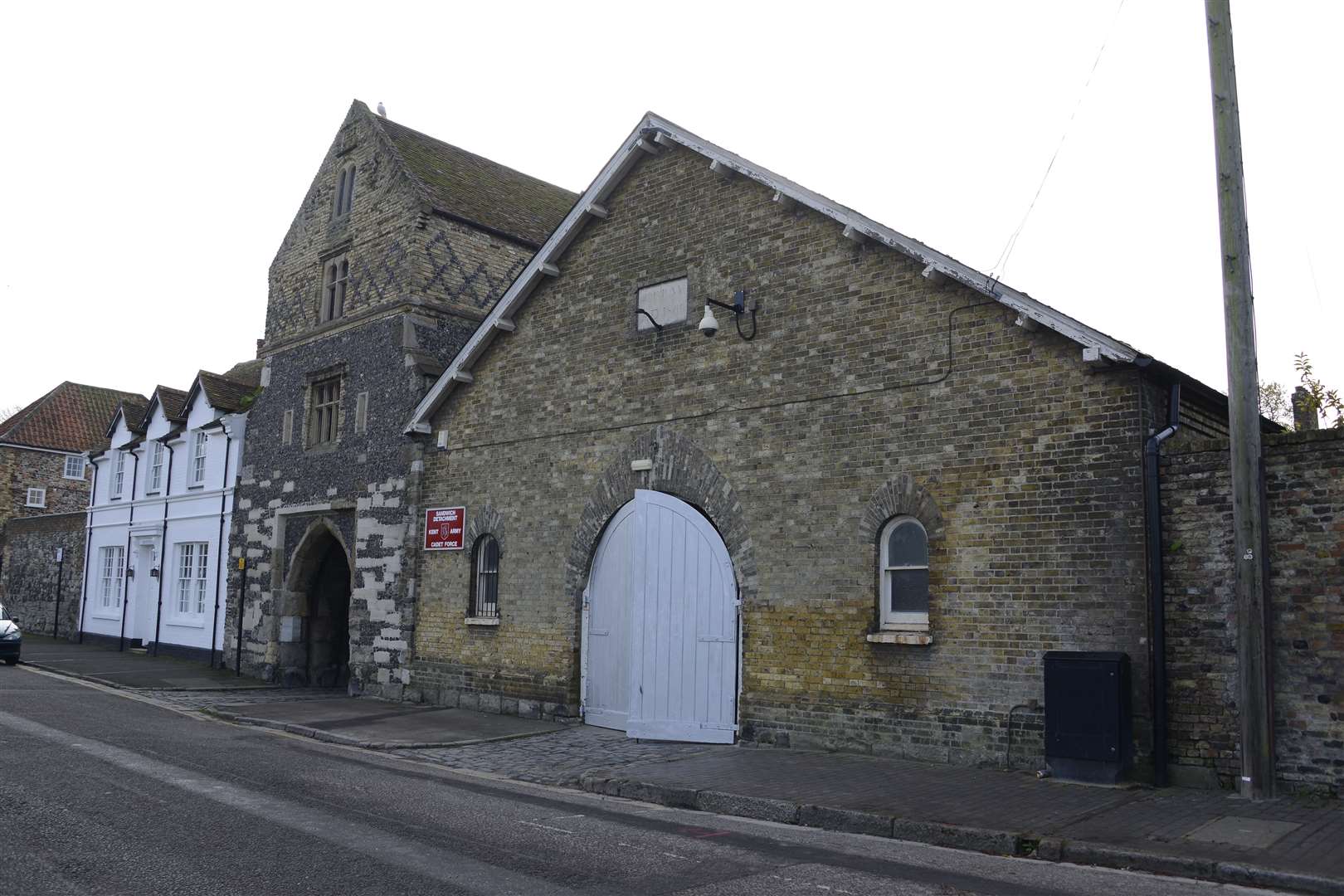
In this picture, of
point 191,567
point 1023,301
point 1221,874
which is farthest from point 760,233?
point 191,567

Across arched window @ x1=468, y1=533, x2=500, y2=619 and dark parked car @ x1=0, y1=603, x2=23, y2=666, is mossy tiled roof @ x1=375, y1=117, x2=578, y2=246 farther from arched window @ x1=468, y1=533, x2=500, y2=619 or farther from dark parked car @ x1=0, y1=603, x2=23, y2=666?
dark parked car @ x1=0, y1=603, x2=23, y2=666

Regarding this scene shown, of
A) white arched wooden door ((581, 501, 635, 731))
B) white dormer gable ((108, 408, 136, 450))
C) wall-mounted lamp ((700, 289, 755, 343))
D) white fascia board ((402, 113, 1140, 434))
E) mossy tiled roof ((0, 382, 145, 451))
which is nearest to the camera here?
white fascia board ((402, 113, 1140, 434))

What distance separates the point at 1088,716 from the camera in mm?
9859

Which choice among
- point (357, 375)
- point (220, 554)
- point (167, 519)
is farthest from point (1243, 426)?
point (167, 519)

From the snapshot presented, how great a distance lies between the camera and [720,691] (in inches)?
525

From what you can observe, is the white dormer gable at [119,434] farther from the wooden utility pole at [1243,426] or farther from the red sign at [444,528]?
the wooden utility pole at [1243,426]

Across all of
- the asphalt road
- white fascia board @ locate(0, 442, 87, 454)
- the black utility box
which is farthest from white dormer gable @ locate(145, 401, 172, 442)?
the black utility box

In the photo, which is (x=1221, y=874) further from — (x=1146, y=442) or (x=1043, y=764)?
(x=1146, y=442)

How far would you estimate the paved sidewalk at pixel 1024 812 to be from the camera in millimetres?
7172

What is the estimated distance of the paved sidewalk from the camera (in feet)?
23.5

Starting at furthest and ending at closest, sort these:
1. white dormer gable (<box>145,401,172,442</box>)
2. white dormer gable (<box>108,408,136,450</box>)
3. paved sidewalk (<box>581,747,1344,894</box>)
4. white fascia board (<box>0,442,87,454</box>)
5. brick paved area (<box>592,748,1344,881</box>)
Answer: white fascia board (<box>0,442,87,454</box>), white dormer gable (<box>108,408,136,450</box>), white dormer gable (<box>145,401,172,442</box>), brick paved area (<box>592,748,1344,881</box>), paved sidewalk (<box>581,747,1344,894</box>)

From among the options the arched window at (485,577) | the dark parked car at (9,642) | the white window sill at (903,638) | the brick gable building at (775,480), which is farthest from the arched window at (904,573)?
the dark parked car at (9,642)

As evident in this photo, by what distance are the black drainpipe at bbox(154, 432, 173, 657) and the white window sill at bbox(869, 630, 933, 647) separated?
2098cm

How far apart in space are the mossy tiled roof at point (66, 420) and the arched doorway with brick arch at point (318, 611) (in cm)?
2319
